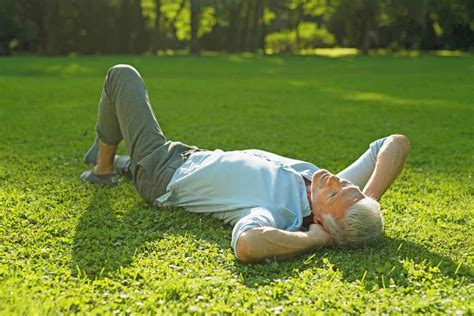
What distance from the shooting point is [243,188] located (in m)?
4.45

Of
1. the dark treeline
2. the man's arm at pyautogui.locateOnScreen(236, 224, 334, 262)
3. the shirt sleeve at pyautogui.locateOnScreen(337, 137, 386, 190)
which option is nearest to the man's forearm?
the man's arm at pyautogui.locateOnScreen(236, 224, 334, 262)

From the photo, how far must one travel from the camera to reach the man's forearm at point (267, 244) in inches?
148

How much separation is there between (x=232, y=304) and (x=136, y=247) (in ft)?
3.51

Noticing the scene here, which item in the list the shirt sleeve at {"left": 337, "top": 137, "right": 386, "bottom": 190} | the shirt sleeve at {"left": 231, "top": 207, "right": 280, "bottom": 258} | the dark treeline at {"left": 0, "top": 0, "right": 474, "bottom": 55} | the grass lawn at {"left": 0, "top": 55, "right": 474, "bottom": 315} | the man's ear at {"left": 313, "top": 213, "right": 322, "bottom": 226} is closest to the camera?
the grass lawn at {"left": 0, "top": 55, "right": 474, "bottom": 315}

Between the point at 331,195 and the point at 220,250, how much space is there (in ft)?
2.47

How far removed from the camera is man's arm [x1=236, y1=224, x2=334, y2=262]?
12.4 ft

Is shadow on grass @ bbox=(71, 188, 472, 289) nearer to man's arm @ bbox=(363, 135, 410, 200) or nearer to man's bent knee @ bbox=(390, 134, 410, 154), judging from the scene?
man's arm @ bbox=(363, 135, 410, 200)

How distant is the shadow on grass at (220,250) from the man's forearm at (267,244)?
0.06 metres

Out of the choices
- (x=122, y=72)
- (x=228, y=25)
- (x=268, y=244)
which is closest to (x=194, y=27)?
(x=228, y=25)

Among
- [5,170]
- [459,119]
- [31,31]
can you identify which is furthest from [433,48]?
[5,170]

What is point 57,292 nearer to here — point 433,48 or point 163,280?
point 163,280

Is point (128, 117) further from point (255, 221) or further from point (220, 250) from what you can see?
point (255, 221)

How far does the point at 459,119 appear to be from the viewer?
11.3 m

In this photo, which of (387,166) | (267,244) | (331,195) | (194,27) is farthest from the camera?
(194,27)
